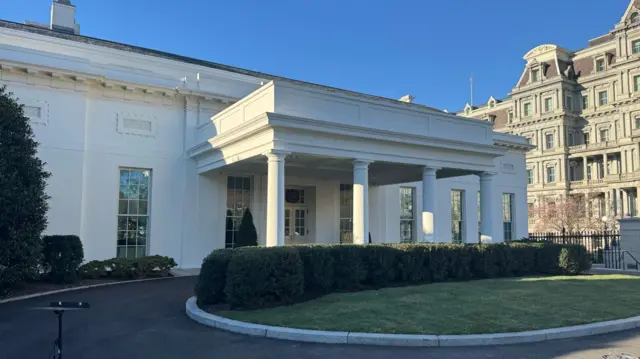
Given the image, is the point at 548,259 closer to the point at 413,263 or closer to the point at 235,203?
the point at 413,263

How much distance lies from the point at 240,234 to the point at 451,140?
29.7 ft

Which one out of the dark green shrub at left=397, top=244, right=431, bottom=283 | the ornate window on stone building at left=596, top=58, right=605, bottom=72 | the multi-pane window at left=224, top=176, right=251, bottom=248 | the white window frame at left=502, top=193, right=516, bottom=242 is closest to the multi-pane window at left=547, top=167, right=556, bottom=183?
the ornate window on stone building at left=596, top=58, right=605, bottom=72

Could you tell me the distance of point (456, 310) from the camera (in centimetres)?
866

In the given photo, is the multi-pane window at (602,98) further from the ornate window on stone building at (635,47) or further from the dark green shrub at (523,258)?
the dark green shrub at (523,258)

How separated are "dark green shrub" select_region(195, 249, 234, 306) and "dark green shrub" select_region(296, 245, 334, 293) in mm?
1741

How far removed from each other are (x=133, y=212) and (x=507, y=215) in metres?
22.2

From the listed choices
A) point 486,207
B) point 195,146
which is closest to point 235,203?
point 195,146

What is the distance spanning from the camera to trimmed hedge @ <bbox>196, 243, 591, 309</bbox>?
917cm

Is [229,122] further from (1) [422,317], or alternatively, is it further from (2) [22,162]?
(1) [422,317]

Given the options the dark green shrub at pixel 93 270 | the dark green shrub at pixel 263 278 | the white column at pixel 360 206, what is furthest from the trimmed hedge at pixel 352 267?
the dark green shrub at pixel 93 270

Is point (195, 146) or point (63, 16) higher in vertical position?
point (63, 16)

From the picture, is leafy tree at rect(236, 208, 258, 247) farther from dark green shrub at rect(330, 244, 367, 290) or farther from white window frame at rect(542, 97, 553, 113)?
white window frame at rect(542, 97, 553, 113)

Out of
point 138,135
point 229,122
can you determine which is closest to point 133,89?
point 138,135

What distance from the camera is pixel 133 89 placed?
702 inches
